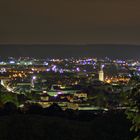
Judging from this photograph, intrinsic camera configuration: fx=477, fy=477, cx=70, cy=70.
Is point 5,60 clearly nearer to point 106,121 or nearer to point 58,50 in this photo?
point 58,50

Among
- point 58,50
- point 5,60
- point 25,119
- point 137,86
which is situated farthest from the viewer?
point 58,50

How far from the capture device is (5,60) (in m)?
109

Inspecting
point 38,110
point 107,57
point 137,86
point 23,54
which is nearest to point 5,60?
point 23,54

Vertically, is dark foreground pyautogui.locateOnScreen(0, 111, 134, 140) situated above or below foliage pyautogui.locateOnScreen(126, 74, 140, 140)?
below

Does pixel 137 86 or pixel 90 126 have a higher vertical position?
pixel 137 86

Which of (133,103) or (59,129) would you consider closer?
(133,103)

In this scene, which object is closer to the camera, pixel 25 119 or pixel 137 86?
pixel 137 86

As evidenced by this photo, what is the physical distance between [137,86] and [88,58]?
11233cm

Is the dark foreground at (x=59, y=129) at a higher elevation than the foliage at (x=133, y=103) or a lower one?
lower

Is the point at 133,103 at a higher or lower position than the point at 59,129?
higher

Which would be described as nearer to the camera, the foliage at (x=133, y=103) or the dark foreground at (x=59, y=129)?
the foliage at (x=133, y=103)

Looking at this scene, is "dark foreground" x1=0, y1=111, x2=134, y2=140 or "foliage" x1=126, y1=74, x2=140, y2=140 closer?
"foliage" x1=126, y1=74, x2=140, y2=140

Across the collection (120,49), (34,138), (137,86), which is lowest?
(34,138)

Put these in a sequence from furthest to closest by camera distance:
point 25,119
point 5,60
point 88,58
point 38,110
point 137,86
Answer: point 88,58, point 5,60, point 38,110, point 25,119, point 137,86
